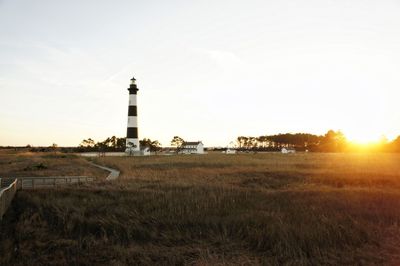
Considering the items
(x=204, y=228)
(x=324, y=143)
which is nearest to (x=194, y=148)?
(x=324, y=143)

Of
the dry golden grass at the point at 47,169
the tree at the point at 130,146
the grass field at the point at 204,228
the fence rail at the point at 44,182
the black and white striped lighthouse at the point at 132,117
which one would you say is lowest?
the grass field at the point at 204,228

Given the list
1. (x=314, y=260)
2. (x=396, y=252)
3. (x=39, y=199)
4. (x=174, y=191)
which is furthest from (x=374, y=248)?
(x=39, y=199)

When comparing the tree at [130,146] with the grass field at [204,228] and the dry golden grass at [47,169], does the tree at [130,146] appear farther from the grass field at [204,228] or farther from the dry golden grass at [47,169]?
the grass field at [204,228]

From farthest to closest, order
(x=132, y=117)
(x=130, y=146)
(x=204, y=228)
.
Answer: (x=130, y=146) → (x=132, y=117) → (x=204, y=228)

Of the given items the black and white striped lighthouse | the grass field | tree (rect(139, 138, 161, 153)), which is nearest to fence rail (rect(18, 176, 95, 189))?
the grass field

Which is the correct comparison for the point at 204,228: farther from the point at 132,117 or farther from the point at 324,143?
the point at 324,143

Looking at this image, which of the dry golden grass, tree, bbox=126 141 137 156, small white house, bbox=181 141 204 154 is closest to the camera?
the dry golden grass

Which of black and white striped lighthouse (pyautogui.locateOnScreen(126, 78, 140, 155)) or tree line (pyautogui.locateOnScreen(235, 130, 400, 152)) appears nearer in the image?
black and white striped lighthouse (pyautogui.locateOnScreen(126, 78, 140, 155))

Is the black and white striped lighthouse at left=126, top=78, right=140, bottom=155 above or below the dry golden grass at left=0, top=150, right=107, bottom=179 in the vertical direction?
above

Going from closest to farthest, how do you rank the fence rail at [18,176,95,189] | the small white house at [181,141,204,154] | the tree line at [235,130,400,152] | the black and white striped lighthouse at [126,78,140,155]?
the fence rail at [18,176,95,189], the black and white striped lighthouse at [126,78,140,155], the tree line at [235,130,400,152], the small white house at [181,141,204,154]

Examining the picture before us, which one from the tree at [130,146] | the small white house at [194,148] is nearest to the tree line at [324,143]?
the small white house at [194,148]

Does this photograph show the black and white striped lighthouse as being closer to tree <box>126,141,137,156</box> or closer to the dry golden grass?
A: tree <box>126,141,137,156</box>

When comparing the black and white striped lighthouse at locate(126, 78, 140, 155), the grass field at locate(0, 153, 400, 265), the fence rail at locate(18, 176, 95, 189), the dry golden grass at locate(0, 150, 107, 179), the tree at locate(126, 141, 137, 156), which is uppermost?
the black and white striped lighthouse at locate(126, 78, 140, 155)

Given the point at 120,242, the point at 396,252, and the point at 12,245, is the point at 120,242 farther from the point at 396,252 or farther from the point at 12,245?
the point at 396,252
